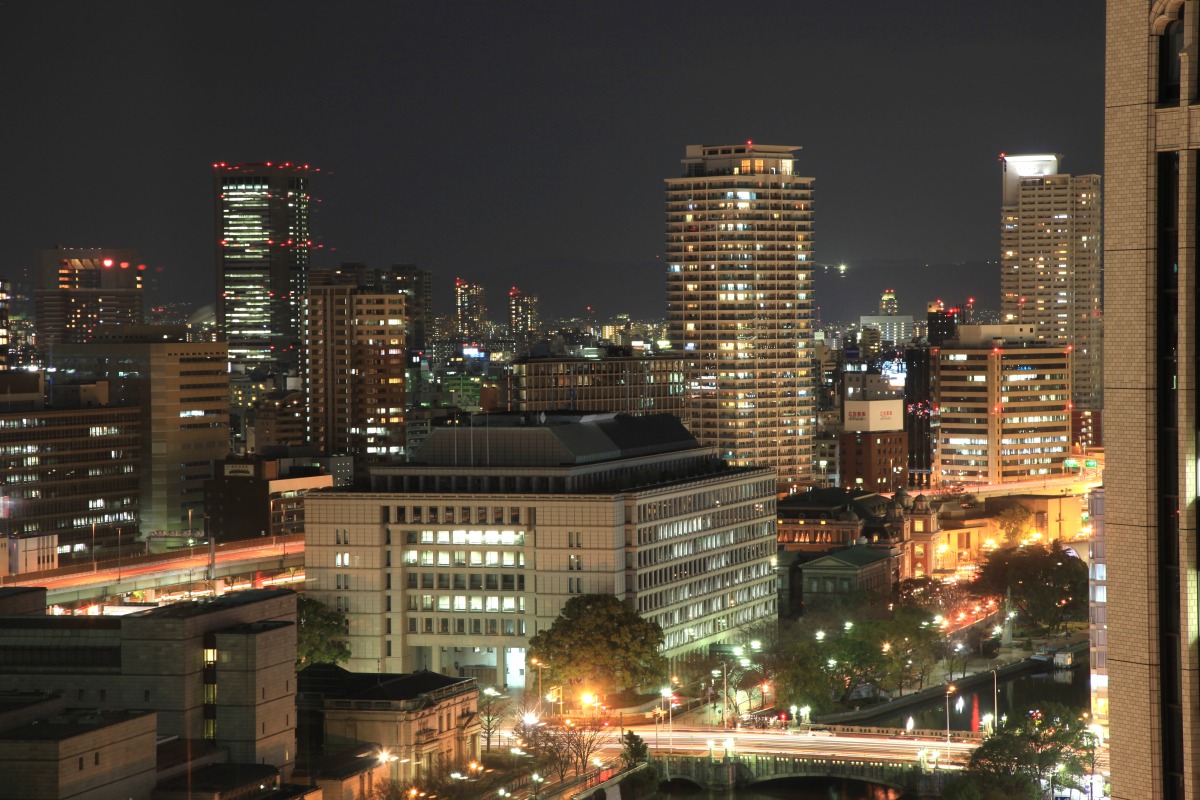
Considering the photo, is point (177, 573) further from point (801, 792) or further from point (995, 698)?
point (801, 792)

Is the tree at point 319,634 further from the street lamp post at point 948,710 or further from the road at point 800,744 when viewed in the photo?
the street lamp post at point 948,710

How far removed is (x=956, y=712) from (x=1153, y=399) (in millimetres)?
79999

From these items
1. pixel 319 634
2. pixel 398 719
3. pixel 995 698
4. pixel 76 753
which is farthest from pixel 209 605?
pixel 995 698

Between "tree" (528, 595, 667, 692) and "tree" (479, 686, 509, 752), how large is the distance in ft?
9.57

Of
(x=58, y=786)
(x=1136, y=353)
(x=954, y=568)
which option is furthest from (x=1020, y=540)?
(x=1136, y=353)

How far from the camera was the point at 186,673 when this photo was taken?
75.9m

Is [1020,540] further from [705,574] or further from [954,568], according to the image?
[705,574]

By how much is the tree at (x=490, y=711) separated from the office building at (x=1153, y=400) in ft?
186

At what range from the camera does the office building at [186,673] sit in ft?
249

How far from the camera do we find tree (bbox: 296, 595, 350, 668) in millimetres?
105062

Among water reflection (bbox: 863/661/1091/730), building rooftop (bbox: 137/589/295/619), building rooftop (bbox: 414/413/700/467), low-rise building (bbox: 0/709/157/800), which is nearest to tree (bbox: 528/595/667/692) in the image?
building rooftop (bbox: 414/413/700/467)

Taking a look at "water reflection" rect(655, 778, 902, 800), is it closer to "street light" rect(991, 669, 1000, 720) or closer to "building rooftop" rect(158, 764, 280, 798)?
"street light" rect(991, 669, 1000, 720)

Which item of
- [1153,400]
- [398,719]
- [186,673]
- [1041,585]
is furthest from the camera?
[1041,585]

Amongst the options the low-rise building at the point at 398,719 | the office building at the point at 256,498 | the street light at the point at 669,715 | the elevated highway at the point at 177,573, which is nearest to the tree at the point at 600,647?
the street light at the point at 669,715
